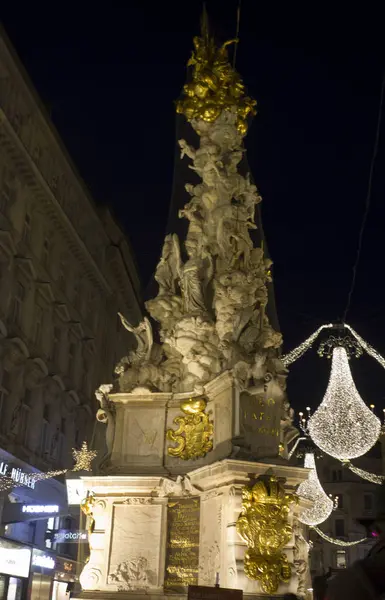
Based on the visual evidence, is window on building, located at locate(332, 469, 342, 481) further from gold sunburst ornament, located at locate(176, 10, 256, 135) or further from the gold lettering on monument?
the gold lettering on monument

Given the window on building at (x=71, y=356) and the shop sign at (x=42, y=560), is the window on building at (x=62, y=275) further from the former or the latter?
the shop sign at (x=42, y=560)

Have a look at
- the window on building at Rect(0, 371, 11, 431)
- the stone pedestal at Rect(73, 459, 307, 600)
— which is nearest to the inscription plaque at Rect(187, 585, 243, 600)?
the stone pedestal at Rect(73, 459, 307, 600)

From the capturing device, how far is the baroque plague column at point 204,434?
12.1m

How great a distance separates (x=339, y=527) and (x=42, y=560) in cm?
3073

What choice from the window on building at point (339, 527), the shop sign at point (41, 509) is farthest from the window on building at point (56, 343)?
the window on building at point (339, 527)

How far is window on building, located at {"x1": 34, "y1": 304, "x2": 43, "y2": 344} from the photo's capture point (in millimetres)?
28508

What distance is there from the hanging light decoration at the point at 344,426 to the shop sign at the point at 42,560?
50.4 feet

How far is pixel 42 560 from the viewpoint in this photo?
26.6m

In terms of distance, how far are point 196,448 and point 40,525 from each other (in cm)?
1695

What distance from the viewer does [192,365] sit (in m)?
14.0

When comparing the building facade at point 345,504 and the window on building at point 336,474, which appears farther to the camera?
the window on building at point 336,474

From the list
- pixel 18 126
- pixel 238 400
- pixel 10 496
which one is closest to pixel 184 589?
pixel 238 400

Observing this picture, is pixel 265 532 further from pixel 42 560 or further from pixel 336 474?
pixel 336 474

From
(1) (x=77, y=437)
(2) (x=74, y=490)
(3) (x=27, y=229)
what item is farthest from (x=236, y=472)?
(1) (x=77, y=437)
